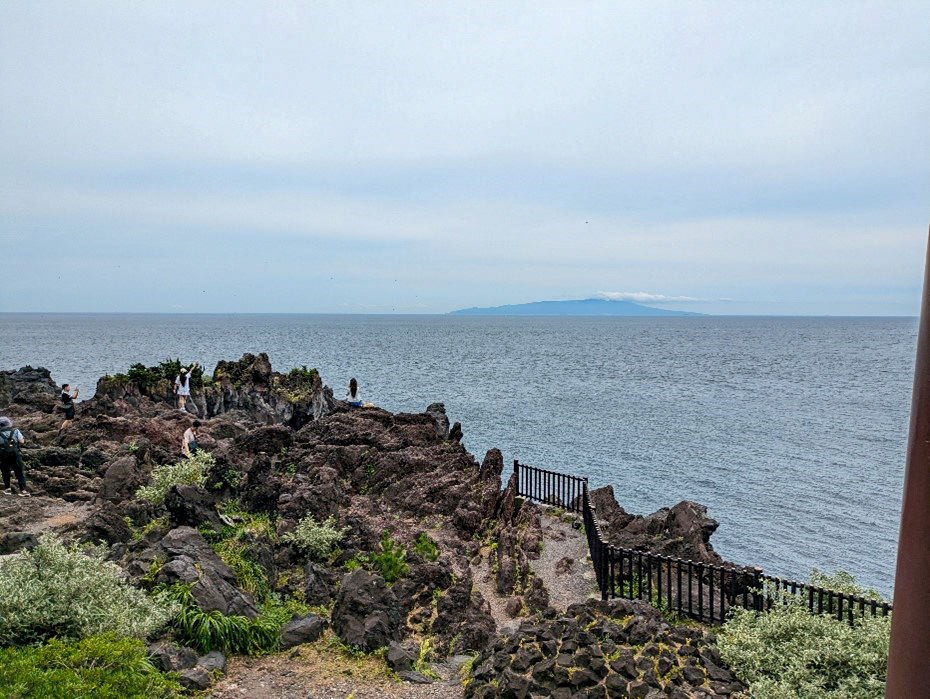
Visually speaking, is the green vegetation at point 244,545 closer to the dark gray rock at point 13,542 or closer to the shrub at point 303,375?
the dark gray rock at point 13,542

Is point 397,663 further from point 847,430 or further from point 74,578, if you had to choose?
point 847,430

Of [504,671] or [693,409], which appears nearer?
[504,671]

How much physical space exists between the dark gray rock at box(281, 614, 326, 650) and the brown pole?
8.75m

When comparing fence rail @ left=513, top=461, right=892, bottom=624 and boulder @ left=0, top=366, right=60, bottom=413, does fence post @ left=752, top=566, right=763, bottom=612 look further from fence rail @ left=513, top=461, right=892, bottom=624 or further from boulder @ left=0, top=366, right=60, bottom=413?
boulder @ left=0, top=366, right=60, bottom=413

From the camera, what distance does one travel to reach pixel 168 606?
10641 mm

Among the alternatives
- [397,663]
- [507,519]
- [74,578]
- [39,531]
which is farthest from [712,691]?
[39,531]

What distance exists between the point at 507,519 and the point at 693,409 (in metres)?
52.9

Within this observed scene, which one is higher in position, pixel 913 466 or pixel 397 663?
pixel 913 466

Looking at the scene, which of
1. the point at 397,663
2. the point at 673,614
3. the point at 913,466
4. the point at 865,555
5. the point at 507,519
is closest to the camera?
the point at 913,466

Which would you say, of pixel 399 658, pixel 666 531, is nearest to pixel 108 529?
pixel 399 658

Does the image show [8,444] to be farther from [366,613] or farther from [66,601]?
[366,613]

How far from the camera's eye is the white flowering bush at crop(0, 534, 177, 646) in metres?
9.27

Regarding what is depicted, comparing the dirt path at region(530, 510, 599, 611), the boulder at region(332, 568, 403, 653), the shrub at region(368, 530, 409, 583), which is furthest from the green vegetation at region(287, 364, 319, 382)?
the boulder at region(332, 568, 403, 653)

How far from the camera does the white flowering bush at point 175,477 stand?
1702cm
